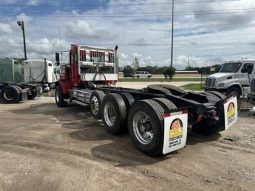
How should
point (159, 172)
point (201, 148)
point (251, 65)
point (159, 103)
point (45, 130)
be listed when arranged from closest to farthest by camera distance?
point (159, 172)
point (159, 103)
point (201, 148)
point (45, 130)
point (251, 65)

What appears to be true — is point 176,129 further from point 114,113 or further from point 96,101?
point 96,101

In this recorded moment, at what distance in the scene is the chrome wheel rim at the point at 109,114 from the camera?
7.49 meters

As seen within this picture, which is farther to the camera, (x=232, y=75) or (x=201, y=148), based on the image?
(x=232, y=75)

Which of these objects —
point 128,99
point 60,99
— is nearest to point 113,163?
point 128,99

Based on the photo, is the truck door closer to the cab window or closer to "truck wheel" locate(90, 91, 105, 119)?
the cab window

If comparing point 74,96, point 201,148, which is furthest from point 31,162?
point 74,96

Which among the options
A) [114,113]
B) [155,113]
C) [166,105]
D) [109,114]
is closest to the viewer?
[155,113]

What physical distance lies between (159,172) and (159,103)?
1.35 m

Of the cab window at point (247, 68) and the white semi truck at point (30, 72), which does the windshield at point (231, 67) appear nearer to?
the cab window at point (247, 68)

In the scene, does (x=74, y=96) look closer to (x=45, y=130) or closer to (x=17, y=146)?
(x=45, y=130)

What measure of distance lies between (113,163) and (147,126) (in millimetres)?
1080

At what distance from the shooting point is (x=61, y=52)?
12.6m

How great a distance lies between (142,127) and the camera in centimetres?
607

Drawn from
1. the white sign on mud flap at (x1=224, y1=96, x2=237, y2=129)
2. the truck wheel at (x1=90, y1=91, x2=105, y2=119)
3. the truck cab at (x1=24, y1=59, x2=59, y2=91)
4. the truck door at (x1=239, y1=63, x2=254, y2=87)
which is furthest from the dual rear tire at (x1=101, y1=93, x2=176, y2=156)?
the truck cab at (x1=24, y1=59, x2=59, y2=91)
